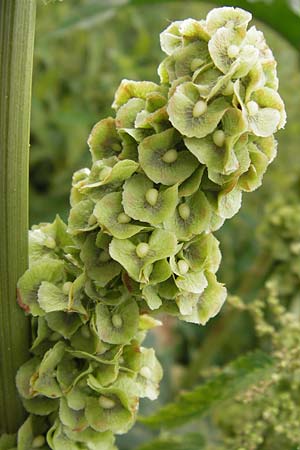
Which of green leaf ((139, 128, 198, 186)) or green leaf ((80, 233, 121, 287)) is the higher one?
green leaf ((139, 128, 198, 186))

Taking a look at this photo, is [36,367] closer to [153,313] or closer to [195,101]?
[153,313]

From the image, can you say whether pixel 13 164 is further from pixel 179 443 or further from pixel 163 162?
pixel 179 443

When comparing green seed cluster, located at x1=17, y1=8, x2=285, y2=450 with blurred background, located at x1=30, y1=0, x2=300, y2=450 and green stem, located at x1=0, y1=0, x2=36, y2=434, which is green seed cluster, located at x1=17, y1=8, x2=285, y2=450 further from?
blurred background, located at x1=30, y1=0, x2=300, y2=450

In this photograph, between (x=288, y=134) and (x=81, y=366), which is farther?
(x=288, y=134)

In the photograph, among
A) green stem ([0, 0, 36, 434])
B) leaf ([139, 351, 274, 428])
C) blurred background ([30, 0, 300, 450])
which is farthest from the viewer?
blurred background ([30, 0, 300, 450])

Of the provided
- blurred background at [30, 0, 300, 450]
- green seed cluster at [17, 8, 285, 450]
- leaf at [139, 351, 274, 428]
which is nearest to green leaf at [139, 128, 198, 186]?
green seed cluster at [17, 8, 285, 450]

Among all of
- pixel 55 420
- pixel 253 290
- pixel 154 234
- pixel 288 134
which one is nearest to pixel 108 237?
pixel 154 234

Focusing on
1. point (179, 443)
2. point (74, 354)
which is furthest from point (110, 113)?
point (74, 354)
